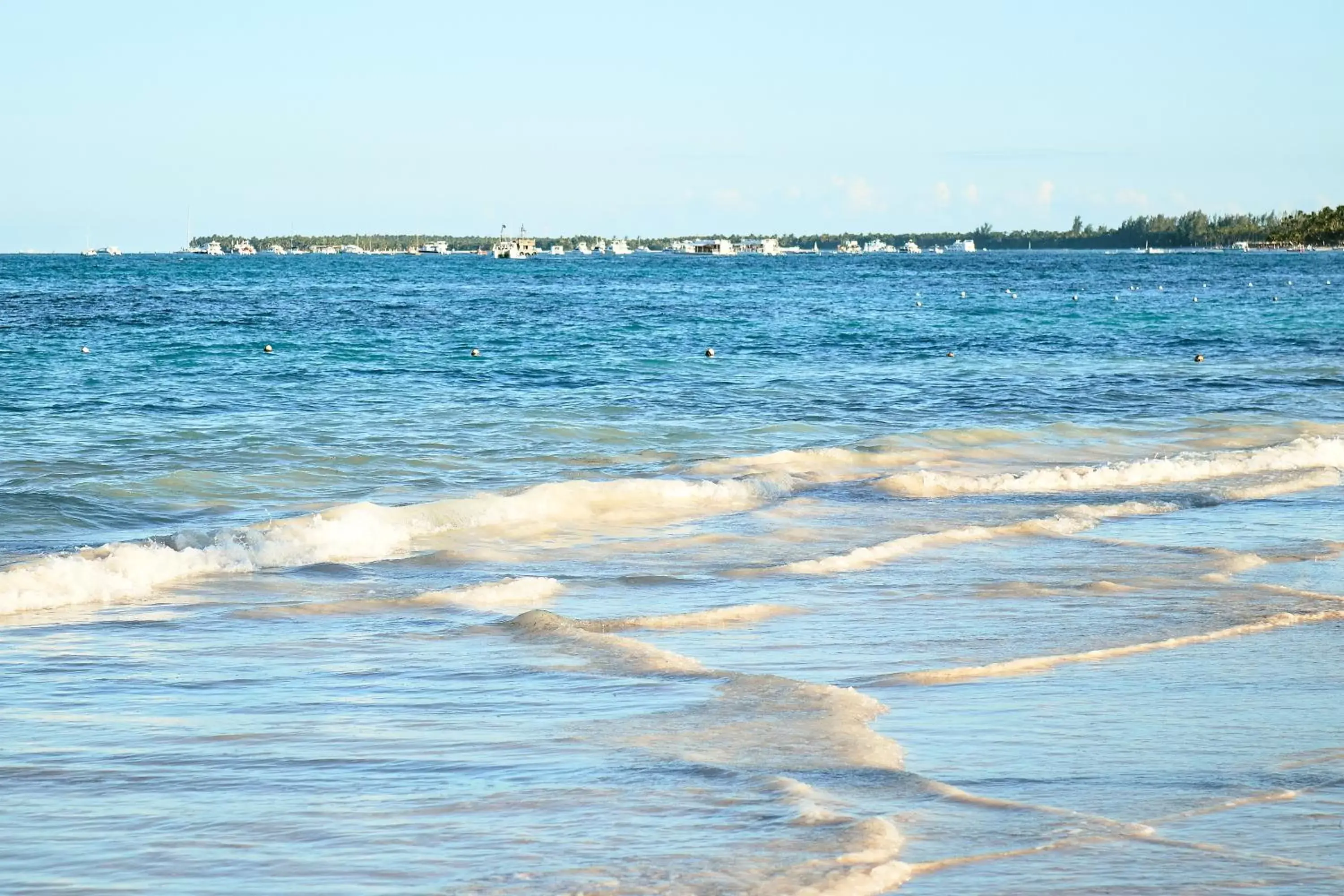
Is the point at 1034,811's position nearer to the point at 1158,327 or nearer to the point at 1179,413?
the point at 1179,413

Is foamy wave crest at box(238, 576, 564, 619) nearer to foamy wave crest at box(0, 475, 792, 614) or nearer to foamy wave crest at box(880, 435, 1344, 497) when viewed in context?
foamy wave crest at box(0, 475, 792, 614)

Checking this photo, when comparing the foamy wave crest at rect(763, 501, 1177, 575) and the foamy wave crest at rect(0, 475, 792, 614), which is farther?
the foamy wave crest at rect(763, 501, 1177, 575)

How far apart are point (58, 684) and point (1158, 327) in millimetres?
44773

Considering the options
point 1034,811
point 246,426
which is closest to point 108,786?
point 1034,811

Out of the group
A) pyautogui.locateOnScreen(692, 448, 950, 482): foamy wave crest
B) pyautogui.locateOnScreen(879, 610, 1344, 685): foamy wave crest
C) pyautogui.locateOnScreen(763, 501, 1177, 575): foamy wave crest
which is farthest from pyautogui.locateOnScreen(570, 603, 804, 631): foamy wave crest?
pyautogui.locateOnScreen(692, 448, 950, 482): foamy wave crest

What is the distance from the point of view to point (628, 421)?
70.3ft

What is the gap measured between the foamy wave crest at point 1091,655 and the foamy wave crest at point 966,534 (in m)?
2.81

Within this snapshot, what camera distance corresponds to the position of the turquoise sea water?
500 centimetres

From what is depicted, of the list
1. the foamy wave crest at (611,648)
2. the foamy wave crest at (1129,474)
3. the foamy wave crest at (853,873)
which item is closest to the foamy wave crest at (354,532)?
the foamy wave crest at (1129,474)

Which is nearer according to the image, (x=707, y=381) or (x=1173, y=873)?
(x=1173, y=873)

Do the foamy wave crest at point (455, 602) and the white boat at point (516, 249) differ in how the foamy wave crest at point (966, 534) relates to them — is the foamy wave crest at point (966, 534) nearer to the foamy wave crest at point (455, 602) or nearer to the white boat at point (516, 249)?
the foamy wave crest at point (455, 602)

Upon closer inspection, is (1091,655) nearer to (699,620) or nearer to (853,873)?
(699,620)

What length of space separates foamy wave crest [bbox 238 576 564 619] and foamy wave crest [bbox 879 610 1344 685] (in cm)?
287

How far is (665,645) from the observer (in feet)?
27.0
